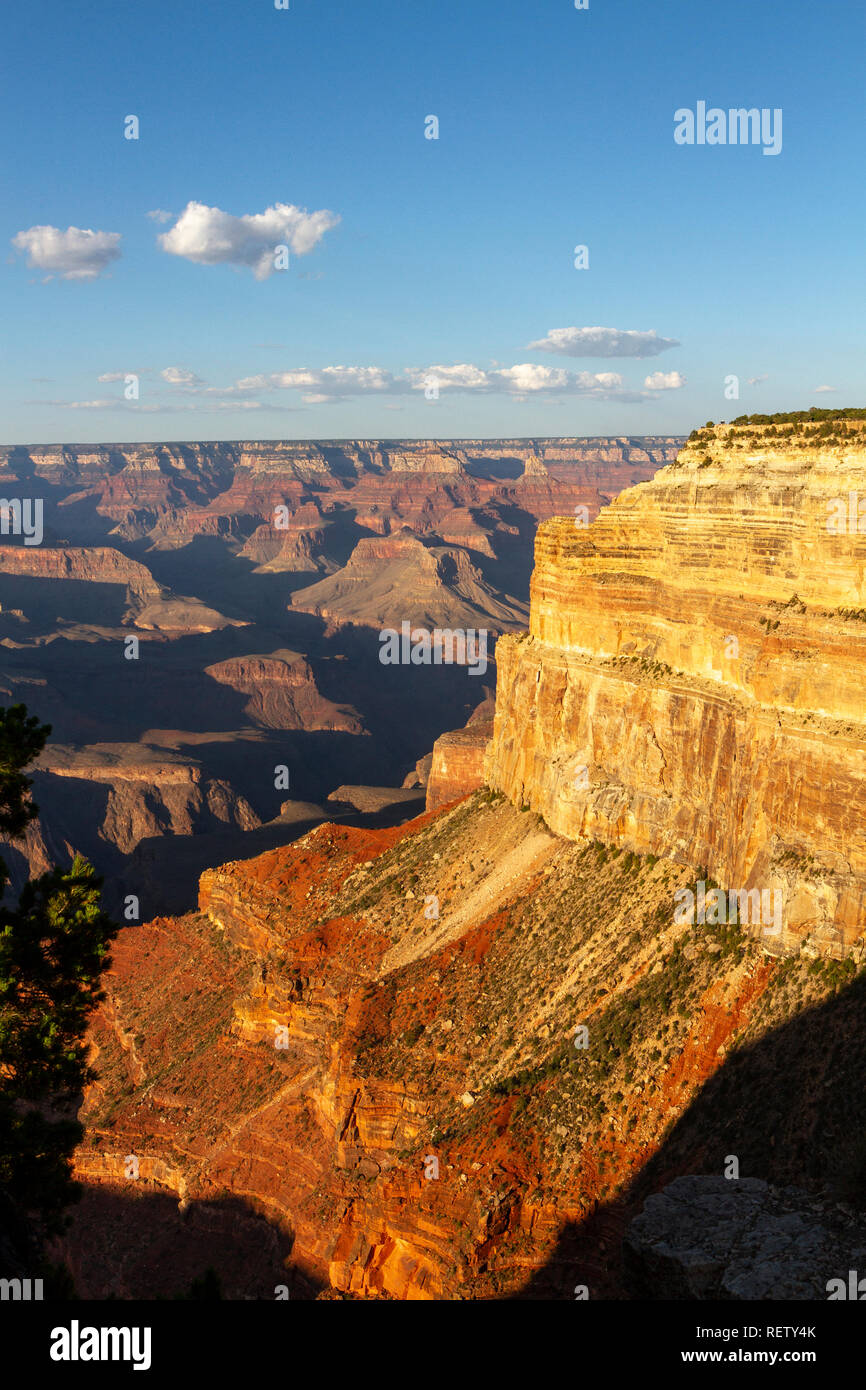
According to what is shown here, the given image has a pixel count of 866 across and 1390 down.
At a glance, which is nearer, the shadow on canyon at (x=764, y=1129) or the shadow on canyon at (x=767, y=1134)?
the shadow on canyon at (x=767, y=1134)

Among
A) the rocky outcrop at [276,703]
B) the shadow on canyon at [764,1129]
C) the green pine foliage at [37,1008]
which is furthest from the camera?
the rocky outcrop at [276,703]

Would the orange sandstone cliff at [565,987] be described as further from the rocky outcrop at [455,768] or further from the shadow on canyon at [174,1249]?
the rocky outcrop at [455,768]

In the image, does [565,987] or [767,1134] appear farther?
[565,987]

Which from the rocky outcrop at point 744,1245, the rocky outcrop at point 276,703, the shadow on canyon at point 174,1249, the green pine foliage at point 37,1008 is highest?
the green pine foliage at point 37,1008

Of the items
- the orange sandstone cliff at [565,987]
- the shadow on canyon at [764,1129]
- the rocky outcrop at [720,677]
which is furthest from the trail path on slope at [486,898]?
the shadow on canyon at [764,1129]

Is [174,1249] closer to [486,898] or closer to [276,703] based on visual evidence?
[486,898]

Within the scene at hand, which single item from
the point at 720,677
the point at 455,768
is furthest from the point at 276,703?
the point at 720,677

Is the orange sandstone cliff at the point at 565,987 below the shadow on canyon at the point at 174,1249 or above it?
above

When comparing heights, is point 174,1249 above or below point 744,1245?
below
